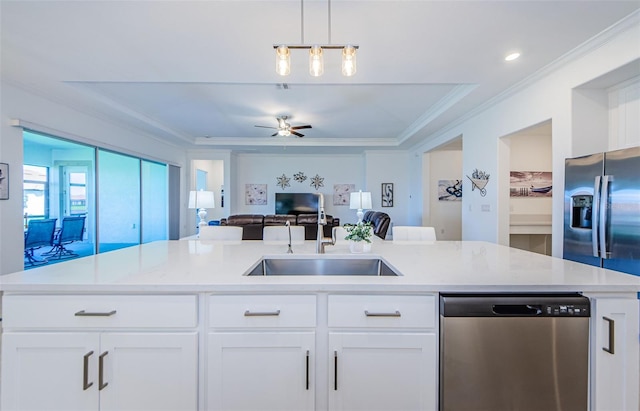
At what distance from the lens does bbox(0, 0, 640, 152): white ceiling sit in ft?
6.43

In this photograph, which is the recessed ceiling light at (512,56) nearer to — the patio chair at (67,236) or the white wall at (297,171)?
the white wall at (297,171)

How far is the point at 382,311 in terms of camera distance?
3.84ft

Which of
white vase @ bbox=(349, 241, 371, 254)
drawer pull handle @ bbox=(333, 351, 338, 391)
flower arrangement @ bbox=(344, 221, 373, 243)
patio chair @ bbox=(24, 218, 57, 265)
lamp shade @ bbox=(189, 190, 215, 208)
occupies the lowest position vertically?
drawer pull handle @ bbox=(333, 351, 338, 391)

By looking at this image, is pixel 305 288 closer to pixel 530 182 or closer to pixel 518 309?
pixel 518 309

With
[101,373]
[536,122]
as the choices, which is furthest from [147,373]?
[536,122]

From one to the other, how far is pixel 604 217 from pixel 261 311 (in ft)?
8.40

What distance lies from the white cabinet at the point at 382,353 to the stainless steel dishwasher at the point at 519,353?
0.34 ft

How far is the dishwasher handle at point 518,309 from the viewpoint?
1.12 m

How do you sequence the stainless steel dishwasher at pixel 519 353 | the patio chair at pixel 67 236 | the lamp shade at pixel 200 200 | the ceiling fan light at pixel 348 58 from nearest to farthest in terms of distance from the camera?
the stainless steel dishwasher at pixel 519 353 → the ceiling fan light at pixel 348 58 → the patio chair at pixel 67 236 → the lamp shade at pixel 200 200

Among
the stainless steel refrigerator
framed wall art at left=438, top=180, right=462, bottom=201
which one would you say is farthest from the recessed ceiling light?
framed wall art at left=438, top=180, right=462, bottom=201

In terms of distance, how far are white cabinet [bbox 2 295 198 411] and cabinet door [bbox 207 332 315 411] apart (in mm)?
97

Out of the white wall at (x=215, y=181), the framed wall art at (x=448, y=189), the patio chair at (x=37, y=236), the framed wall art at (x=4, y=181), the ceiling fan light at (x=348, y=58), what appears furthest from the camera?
the white wall at (x=215, y=181)

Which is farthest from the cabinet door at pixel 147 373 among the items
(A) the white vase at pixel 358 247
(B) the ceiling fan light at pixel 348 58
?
(B) the ceiling fan light at pixel 348 58

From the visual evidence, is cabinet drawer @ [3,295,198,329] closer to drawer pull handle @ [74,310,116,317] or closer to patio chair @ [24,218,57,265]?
drawer pull handle @ [74,310,116,317]
